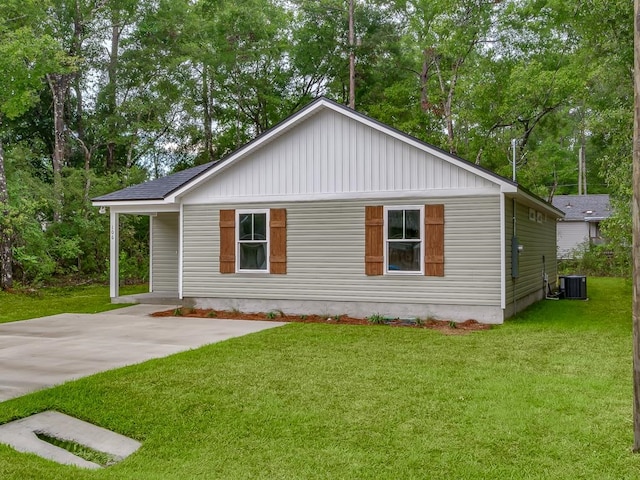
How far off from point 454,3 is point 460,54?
6.43ft

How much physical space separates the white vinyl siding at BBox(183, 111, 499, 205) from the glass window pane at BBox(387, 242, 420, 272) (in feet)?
3.47

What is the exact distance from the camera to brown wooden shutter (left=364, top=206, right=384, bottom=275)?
1089 centimetres

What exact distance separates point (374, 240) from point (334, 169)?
170cm

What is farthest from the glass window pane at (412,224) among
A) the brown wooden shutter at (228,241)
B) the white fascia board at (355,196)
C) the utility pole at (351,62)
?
the utility pole at (351,62)

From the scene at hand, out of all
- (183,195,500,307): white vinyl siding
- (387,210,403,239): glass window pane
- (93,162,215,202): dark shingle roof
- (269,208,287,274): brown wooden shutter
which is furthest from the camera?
(93,162,215,202): dark shingle roof

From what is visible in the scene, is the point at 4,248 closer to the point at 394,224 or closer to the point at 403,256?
the point at 394,224

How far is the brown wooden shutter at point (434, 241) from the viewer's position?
1044cm

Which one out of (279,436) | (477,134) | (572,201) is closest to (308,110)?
(279,436)

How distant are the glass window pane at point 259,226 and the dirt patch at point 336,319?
166 centimetres

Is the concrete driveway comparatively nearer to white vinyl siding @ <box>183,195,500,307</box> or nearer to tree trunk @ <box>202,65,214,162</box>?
white vinyl siding @ <box>183,195,500,307</box>

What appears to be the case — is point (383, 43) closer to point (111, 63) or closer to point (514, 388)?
point (111, 63)

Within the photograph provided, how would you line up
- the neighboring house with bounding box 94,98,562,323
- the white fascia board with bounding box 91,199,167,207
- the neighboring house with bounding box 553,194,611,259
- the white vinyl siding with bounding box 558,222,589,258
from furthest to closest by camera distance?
the white vinyl siding with bounding box 558,222,589,258 < the neighboring house with bounding box 553,194,611,259 < the white fascia board with bounding box 91,199,167,207 < the neighboring house with bounding box 94,98,562,323

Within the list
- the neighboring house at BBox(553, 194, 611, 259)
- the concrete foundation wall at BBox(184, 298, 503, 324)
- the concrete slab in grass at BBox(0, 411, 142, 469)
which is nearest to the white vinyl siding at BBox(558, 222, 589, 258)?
the neighboring house at BBox(553, 194, 611, 259)

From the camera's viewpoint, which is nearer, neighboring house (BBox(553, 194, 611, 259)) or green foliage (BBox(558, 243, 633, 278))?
green foliage (BBox(558, 243, 633, 278))
